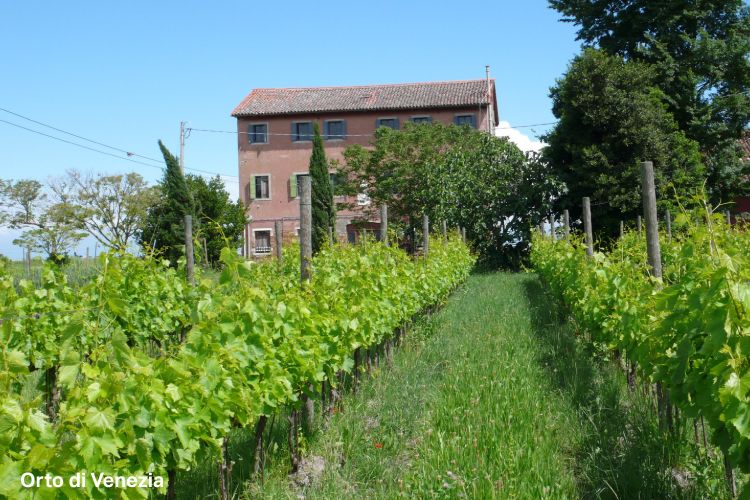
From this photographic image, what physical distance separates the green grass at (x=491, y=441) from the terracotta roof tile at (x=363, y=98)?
30365mm

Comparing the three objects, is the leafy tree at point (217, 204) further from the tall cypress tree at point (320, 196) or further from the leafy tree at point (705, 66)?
the leafy tree at point (705, 66)

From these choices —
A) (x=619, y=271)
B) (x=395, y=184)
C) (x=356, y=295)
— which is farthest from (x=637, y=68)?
(x=356, y=295)

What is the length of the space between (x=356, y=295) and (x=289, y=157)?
104 feet

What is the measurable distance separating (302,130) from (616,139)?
61.7ft

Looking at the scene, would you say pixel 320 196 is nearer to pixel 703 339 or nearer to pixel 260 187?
pixel 260 187

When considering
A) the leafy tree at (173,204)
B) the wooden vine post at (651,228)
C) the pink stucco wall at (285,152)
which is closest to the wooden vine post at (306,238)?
the wooden vine post at (651,228)

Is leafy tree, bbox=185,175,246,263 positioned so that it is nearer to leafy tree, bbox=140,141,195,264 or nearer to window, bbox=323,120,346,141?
leafy tree, bbox=140,141,195,264

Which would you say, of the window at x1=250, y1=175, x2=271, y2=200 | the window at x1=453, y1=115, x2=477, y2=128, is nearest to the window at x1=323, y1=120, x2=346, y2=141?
the window at x1=250, y1=175, x2=271, y2=200

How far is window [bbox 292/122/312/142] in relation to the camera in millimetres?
37281

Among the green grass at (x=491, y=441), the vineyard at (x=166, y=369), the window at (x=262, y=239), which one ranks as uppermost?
the window at (x=262, y=239)

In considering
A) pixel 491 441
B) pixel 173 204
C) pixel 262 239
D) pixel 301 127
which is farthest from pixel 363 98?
pixel 491 441

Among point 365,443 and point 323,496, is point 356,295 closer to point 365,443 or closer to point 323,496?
point 365,443

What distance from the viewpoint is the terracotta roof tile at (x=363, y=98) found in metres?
36.6

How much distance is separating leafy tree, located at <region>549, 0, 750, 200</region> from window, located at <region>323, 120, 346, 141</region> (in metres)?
16.0
